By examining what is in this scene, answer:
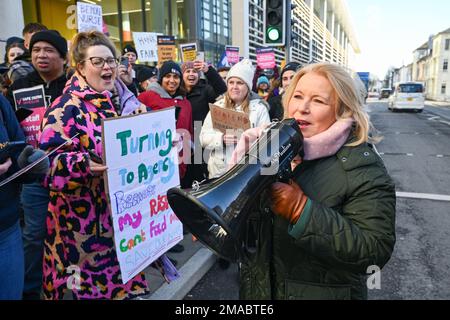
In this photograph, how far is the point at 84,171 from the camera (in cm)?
200

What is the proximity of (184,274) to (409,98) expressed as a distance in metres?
26.3

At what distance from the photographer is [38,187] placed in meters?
2.57

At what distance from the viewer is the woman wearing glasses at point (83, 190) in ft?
6.69

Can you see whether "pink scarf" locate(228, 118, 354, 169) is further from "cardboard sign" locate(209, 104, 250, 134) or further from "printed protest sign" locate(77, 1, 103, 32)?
"printed protest sign" locate(77, 1, 103, 32)

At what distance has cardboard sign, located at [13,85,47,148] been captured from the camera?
2.58m

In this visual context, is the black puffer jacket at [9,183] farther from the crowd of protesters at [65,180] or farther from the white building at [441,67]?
the white building at [441,67]

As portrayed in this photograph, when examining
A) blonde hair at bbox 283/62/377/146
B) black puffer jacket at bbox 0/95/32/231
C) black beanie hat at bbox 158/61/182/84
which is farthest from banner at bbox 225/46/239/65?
blonde hair at bbox 283/62/377/146

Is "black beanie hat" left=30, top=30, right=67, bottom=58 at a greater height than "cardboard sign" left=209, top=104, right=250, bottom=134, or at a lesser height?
greater

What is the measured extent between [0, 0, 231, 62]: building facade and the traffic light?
150 inches

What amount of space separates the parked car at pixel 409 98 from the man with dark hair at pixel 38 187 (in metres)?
26.5

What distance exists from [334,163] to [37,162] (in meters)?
1.23

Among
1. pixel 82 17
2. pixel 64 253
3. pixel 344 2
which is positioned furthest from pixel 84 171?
pixel 344 2

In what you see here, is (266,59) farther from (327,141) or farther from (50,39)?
(327,141)
